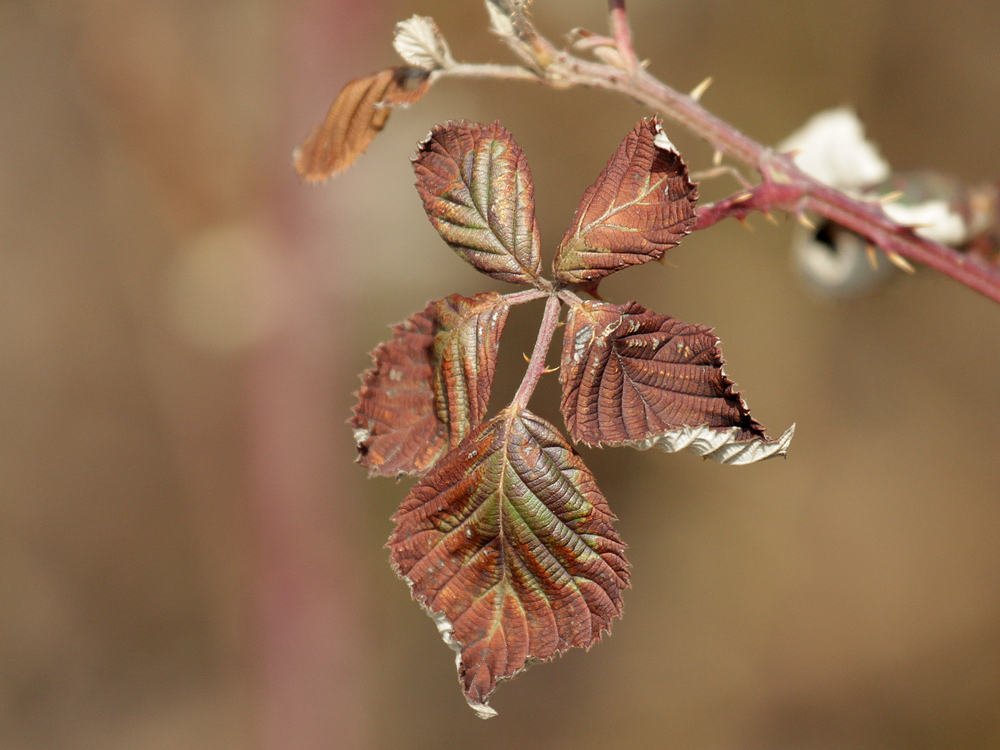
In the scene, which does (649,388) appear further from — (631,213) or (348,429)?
(348,429)

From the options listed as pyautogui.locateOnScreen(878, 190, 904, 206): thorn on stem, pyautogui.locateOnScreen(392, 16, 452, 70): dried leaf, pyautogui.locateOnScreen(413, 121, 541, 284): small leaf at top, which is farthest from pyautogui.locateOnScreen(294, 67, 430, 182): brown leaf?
pyautogui.locateOnScreen(878, 190, 904, 206): thorn on stem

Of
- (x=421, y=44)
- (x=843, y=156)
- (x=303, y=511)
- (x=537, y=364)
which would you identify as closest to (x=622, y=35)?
(x=421, y=44)

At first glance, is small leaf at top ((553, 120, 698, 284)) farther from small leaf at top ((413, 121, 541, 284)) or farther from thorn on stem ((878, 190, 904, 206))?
thorn on stem ((878, 190, 904, 206))

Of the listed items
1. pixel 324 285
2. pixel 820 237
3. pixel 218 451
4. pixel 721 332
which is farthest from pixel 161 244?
pixel 820 237

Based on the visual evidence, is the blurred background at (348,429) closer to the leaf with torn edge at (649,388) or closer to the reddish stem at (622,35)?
the reddish stem at (622,35)

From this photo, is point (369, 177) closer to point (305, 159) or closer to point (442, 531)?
point (305, 159)

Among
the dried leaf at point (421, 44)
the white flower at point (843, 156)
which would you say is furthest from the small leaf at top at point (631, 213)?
the white flower at point (843, 156)

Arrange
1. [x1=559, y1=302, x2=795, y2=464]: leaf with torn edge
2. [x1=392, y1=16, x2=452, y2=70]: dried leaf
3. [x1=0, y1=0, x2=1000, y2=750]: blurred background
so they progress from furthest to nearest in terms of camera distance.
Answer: [x1=0, y1=0, x2=1000, y2=750]: blurred background
[x1=392, y1=16, x2=452, y2=70]: dried leaf
[x1=559, y1=302, x2=795, y2=464]: leaf with torn edge
